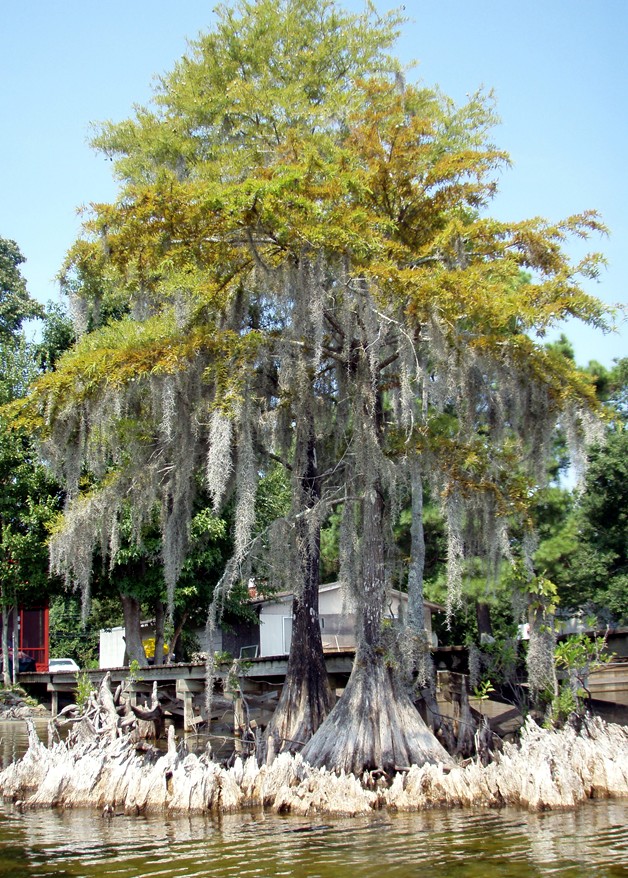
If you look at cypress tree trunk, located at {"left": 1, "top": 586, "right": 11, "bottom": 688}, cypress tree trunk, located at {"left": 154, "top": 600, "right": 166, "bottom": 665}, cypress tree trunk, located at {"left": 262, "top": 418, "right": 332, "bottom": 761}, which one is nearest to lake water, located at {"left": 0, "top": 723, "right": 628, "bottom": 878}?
cypress tree trunk, located at {"left": 262, "top": 418, "right": 332, "bottom": 761}

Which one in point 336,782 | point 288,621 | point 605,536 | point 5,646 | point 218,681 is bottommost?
point 336,782

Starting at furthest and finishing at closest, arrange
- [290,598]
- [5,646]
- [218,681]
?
[5,646]
[290,598]
[218,681]

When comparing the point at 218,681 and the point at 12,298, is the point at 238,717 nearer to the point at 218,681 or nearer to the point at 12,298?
the point at 218,681

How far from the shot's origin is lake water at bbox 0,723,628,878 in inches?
286

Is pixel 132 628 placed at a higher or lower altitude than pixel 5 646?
higher

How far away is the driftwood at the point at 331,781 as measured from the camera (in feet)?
31.9

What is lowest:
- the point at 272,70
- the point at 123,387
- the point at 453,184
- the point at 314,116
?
the point at 123,387

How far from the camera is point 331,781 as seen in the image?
9922mm

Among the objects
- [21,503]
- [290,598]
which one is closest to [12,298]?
[21,503]

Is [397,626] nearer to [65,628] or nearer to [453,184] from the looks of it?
[453,184]

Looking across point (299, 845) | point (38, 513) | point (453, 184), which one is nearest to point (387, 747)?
point (299, 845)

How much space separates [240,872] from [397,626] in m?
5.05

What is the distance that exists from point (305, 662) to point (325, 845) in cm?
493

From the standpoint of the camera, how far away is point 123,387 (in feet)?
38.1
